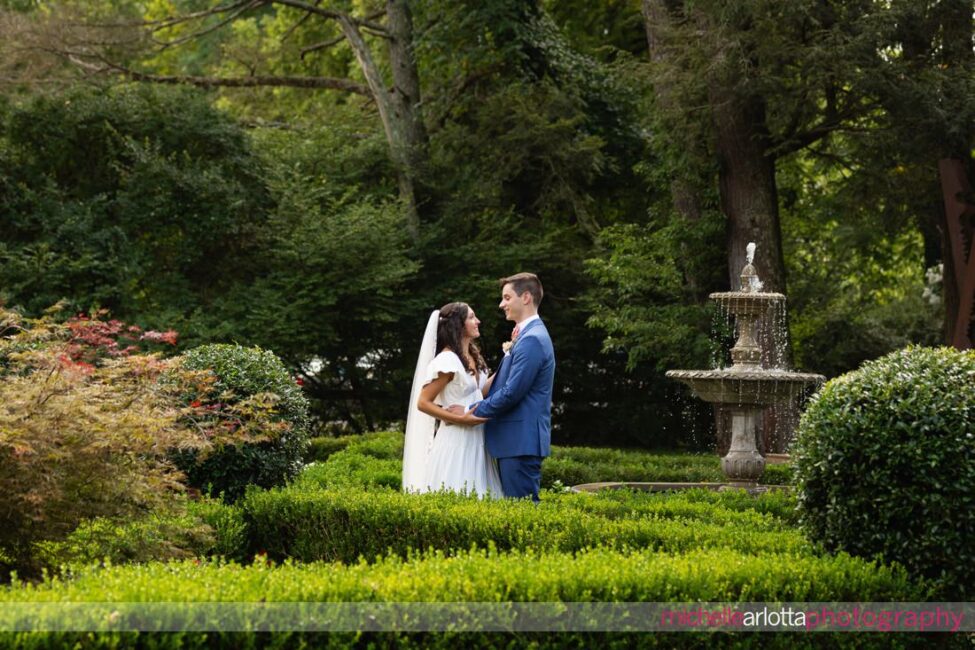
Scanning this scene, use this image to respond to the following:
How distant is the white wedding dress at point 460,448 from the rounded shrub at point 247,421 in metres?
1.06

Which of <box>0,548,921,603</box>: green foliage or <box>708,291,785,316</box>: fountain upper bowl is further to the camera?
<box>708,291,785,316</box>: fountain upper bowl

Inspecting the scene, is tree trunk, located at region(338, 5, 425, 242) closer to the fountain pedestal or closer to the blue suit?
the fountain pedestal

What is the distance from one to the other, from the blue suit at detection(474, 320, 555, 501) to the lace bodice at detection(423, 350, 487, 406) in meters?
0.17

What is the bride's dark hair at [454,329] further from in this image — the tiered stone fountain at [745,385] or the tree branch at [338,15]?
the tree branch at [338,15]

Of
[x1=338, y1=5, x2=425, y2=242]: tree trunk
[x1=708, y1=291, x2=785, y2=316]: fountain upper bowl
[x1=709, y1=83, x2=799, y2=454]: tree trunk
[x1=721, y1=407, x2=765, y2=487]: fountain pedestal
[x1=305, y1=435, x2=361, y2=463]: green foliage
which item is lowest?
[x1=305, y1=435, x2=361, y2=463]: green foliage

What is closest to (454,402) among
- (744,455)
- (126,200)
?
(744,455)

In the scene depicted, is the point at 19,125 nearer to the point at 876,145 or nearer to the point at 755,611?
the point at 876,145

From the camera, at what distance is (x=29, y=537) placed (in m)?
5.54

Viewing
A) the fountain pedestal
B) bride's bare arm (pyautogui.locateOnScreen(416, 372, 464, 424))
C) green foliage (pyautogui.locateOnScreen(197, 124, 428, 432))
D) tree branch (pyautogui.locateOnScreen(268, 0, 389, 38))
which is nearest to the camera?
bride's bare arm (pyautogui.locateOnScreen(416, 372, 464, 424))

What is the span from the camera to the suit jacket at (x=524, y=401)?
22.3 feet

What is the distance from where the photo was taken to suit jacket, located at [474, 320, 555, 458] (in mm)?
6797

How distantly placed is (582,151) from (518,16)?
2590 mm

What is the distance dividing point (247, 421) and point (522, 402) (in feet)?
6.77

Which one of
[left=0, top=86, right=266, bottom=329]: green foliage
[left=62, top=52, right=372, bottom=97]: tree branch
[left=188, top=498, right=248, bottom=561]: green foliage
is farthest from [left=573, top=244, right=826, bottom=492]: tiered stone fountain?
[left=62, top=52, right=372, bottom=97]: tree branch
